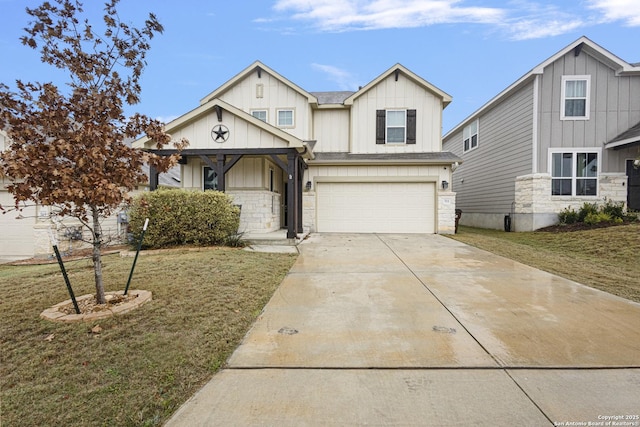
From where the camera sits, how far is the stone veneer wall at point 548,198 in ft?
42.8

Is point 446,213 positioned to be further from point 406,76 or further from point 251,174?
point 251,174

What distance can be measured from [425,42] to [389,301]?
16605 millimetres

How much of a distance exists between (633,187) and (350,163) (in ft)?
38.3

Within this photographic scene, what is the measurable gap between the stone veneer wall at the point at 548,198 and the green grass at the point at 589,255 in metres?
1.14

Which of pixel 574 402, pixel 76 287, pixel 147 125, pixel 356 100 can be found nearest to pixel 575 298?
pixel 574 402

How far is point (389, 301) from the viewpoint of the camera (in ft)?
14.5

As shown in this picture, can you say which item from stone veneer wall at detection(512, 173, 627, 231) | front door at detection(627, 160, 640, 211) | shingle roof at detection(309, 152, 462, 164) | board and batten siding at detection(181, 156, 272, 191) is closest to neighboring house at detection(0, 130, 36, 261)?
board and batten siding at detection(181, 156, 272, 191)

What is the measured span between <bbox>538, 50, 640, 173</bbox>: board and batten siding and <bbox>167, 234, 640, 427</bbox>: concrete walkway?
11023mm

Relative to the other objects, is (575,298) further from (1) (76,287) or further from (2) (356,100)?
(2) (356,100)

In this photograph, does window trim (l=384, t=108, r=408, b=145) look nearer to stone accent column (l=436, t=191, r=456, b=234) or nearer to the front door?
stone accent column (l=436, t=191, r=456, b=234)

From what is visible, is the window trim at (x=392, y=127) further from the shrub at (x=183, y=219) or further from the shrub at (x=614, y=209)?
the shrub at (x=614, y=209)

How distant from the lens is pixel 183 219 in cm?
851

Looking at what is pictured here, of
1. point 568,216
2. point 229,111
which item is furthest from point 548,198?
point 229,111

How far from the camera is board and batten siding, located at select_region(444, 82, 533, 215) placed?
14000 mm
